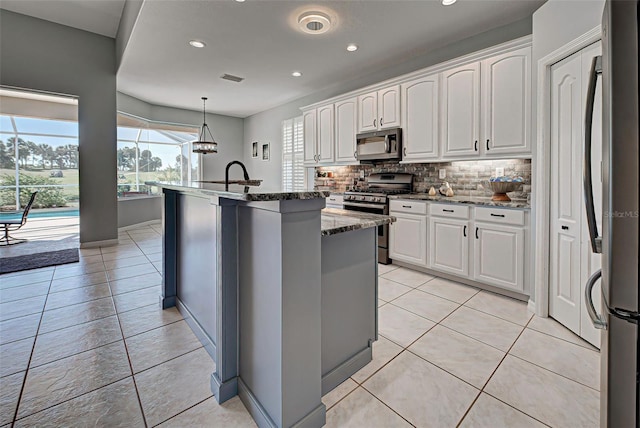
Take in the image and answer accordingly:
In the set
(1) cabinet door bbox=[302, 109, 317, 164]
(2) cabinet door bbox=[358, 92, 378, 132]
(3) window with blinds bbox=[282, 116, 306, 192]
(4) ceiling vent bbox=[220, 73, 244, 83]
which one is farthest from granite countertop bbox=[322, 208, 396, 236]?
(3) window with blinds bbox=[282, 116, 306, 192]

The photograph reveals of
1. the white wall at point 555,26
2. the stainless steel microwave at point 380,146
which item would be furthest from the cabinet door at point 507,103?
the stainless steel microwave at point 380,146

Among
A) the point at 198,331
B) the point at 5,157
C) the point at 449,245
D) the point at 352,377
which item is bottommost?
the point at 352,377

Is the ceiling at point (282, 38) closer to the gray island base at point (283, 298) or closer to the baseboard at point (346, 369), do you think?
the gray island base at point (283, 298)

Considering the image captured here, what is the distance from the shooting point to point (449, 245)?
3270mm

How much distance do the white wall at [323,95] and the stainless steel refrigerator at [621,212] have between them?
3031 mm

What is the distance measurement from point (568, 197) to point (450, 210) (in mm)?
1096

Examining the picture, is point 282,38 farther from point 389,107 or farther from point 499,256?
point 499,256

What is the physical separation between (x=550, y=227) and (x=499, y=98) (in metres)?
1.40

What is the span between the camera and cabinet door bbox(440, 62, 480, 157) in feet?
10.4

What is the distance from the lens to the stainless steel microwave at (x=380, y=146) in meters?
3.90

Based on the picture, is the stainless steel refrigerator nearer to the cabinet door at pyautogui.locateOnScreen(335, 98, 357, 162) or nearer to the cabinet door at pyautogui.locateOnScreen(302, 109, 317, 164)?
the cabinet door at pyautogui.locateOnScreen(335, 98, 357, 162)

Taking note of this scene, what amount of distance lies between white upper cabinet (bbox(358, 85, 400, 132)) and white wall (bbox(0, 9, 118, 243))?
3.99 m

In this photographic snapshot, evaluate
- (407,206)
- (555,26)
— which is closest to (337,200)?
(407,206)

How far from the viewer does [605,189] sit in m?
0.80
